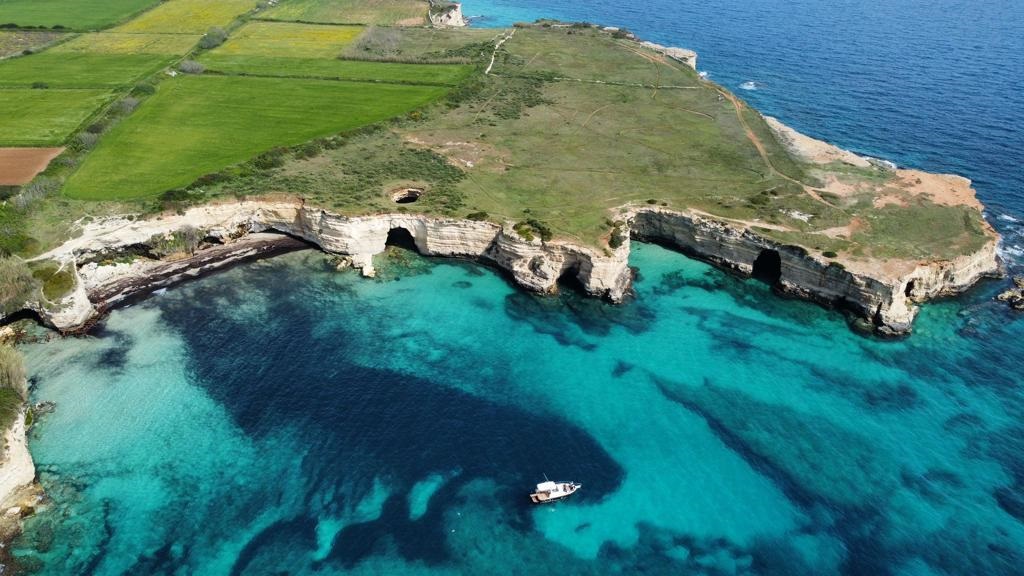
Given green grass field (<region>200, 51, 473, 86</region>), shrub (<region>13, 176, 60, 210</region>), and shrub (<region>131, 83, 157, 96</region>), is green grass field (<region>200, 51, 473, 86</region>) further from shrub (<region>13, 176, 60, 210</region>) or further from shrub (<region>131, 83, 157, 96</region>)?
shrub (<region>13, 176, 60, 210</region>)

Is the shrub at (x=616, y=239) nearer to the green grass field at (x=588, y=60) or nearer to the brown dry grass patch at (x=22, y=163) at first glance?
the green grass field at (x=588, y=60)

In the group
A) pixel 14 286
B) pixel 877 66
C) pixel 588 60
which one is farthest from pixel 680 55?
pixel 14 286

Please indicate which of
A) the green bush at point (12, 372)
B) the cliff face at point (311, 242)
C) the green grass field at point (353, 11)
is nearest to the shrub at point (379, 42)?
the green grass field at point (353, 11)

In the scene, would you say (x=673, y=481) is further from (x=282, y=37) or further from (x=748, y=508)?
(x=282, y=37)

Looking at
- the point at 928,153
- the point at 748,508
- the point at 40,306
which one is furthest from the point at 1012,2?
the point at 40,306

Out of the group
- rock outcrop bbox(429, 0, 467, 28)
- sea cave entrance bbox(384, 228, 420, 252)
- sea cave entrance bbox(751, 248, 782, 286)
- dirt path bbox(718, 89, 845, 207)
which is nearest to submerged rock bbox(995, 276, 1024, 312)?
dirt path bbox(718, 89, 845, 207)
